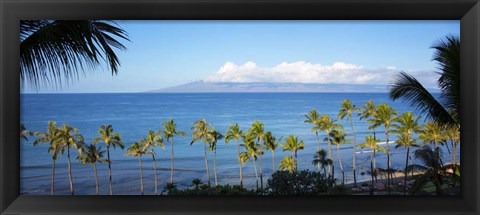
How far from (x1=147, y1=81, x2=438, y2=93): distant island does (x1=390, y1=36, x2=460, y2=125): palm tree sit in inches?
688

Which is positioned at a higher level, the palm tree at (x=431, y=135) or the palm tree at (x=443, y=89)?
the palm tree at (x=443, y=89)

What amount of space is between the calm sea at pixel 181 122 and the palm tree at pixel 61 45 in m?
15.8

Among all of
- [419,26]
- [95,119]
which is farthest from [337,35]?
A: [95,119]

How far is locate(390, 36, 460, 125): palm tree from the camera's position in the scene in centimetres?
249

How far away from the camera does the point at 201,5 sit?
1719mm

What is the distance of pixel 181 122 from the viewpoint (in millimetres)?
21875

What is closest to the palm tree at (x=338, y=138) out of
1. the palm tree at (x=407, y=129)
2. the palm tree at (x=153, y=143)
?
the palm tree at (x=407, y=129)

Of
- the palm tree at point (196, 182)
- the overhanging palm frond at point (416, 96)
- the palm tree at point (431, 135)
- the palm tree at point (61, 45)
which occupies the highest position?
the palm tree at point (61, 45)

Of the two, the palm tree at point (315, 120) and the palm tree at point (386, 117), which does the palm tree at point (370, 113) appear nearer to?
the palm tree at point (386, 117)

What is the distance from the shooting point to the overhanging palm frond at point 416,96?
10.7 feet

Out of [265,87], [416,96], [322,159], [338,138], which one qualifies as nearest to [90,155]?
[322,159]

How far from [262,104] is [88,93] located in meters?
8.42

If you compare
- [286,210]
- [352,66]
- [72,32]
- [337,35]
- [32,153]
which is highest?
[337,35]

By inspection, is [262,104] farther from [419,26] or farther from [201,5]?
[201,5]
